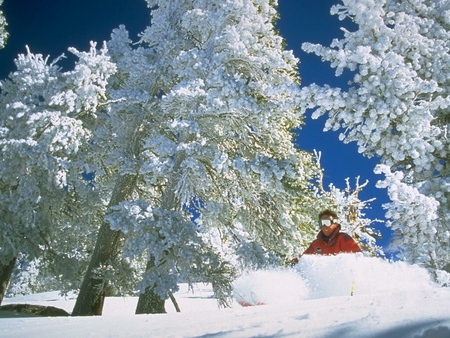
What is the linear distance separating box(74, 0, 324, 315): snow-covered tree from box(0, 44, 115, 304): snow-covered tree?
35.5 inches

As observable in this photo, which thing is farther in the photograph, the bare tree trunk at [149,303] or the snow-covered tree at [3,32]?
the snow-covered tree at [3,32]

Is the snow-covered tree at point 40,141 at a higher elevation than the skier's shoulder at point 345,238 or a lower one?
higher

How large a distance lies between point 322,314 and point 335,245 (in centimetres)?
410

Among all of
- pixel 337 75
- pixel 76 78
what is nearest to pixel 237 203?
pixel 337 75

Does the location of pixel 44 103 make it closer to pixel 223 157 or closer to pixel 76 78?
pixel 76 78

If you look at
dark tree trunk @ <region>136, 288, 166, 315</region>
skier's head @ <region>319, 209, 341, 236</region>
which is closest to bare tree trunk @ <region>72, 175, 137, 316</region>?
dark tree trunk @ <region>136, 288, 166, 315</region>

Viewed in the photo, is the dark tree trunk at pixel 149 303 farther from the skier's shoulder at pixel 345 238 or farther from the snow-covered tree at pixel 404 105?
the snow-covered tree at pixel 404 105

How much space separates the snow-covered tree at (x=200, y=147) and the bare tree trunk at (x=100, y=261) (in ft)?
0.10

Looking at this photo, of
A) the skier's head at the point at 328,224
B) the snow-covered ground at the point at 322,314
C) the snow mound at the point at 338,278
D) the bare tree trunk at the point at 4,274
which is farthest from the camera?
the bare tree trunk at the point at 4,274

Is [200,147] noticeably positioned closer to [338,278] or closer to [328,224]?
[328,224]

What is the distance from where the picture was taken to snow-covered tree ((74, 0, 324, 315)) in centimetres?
830

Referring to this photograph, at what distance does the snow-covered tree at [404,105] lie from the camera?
20.9ft

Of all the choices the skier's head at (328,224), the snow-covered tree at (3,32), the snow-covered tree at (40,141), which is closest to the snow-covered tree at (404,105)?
the skier's head at (328,224)

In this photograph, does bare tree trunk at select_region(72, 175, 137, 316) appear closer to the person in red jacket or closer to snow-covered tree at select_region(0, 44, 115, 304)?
snow-covered tree at select_region(0, 44, 115, 304)
